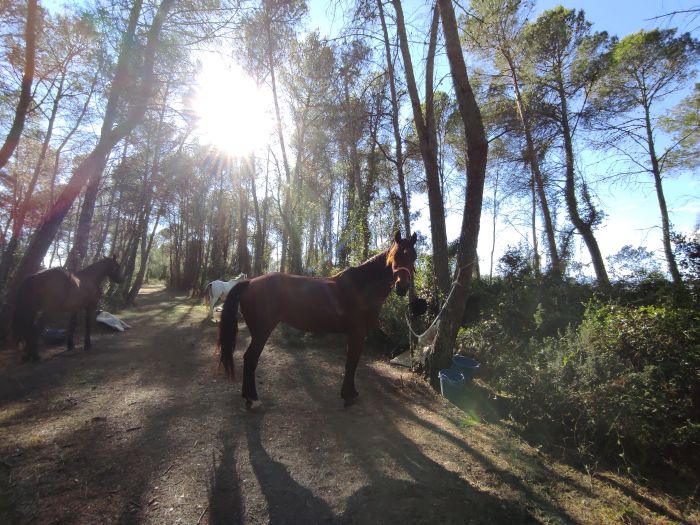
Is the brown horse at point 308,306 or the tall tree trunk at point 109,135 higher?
the tall tree trunk at point 109,135

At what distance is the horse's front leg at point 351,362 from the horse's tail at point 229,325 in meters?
1.39

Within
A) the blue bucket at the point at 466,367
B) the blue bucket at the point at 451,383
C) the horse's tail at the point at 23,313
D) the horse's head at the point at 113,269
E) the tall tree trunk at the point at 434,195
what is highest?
the tall tree trunk at the point at 434,195

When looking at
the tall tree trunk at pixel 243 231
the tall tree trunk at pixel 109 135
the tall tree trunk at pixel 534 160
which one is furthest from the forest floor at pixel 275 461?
the tall tree trunk at pixel 243 231

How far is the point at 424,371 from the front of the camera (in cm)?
536

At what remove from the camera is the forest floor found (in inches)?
93.5

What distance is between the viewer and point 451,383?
4.57 m

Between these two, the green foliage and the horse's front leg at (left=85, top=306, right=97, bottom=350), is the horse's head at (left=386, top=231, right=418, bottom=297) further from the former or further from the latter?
the horse's front leg at (left=85, top=306, right=97, bottom=350)

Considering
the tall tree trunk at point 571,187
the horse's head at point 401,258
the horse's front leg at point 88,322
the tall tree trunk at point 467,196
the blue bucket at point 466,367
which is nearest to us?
the horse's head at point 401,258

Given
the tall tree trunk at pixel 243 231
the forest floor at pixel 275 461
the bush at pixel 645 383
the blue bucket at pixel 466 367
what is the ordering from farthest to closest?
the tall tree trunk at pixel 243 231 → the blue bucket at pixel 466 367 → the bush at pixel 645 383 → the forest floor at pixel 275 461

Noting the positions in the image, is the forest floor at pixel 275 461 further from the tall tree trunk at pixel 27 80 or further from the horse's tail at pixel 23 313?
the tall tree trunk at pixel 27 80

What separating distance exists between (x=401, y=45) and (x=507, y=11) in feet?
19.9

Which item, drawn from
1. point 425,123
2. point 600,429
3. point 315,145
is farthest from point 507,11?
point 600,429

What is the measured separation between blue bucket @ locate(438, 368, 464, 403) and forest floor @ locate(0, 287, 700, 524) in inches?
5.2

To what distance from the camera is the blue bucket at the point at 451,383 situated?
Answer: 15.0 feet
